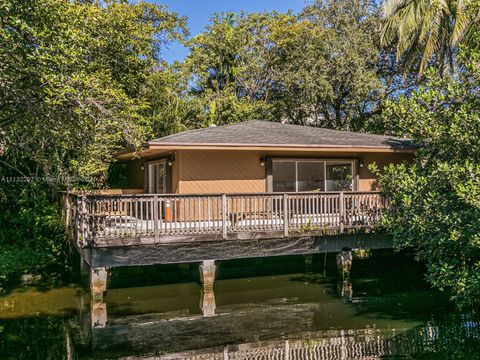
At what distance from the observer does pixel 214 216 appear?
37.0 feet

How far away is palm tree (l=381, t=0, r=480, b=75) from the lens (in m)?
18.5

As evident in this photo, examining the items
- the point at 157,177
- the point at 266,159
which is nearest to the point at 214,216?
the point at 266,159

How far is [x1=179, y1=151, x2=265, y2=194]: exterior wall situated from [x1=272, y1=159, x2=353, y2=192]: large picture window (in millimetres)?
745

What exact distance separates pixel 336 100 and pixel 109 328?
19370 millimetres

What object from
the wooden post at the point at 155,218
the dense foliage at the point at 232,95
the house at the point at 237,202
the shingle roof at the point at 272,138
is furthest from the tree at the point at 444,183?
the wooden post at the point at 155,218

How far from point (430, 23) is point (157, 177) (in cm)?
1282

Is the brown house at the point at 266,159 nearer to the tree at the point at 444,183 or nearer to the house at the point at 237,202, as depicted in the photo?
the house at the point at 237,202

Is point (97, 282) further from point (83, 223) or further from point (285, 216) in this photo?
point (285, 216)

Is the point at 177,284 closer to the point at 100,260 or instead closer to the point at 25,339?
the point at 100,260

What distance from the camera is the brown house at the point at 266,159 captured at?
43.6 ft

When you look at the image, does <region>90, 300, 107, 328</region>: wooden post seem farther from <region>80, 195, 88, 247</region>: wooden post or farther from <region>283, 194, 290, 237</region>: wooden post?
<region>283, 194, 290, 237</region>: wooden post

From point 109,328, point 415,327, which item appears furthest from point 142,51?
point 415,327

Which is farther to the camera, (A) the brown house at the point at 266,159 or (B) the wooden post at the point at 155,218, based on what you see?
(A) the brown house at the point at 266,159

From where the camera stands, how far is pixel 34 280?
13750 millimetres
